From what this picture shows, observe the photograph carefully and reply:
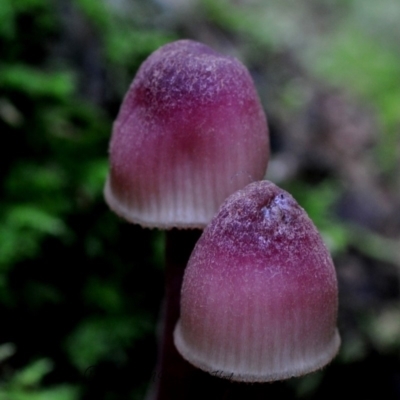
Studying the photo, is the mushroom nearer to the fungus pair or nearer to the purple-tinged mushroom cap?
the fungus pair

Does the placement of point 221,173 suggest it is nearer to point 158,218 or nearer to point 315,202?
point 158,218

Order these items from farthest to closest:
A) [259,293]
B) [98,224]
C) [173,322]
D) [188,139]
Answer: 1. [98,224]
2. [173,322]
3. [188,139]
4. [259,293]

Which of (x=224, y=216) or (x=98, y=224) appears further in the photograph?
(x=98, y=224)

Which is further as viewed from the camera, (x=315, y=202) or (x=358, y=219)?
(x=358, y=219)

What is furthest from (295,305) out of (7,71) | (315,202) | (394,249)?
(394,249)

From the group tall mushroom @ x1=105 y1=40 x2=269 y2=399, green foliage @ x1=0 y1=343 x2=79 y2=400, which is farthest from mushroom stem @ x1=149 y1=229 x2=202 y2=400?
green foliage @ x1=0 y1=343 x2=79 y2=400

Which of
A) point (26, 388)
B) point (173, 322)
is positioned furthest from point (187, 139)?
point (26, 388)

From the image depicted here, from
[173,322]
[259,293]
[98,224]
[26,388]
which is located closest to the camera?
[259,293]

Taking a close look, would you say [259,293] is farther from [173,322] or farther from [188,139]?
[173,322]
